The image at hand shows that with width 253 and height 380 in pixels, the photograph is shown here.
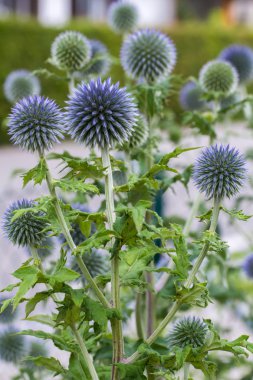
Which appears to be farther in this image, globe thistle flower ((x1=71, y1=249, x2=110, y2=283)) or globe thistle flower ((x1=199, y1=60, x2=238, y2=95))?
globe thistle flower ((x1=199, y1=60, x2=238, y2=95))

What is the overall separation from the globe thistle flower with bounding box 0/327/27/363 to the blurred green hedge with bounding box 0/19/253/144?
11124 mm

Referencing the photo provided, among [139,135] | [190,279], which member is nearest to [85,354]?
[190,279]

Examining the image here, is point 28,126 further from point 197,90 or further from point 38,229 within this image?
point 197,90

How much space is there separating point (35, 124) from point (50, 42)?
14602mm

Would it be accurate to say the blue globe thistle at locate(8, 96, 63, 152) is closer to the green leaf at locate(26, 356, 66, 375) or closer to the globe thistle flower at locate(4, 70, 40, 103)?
the green leaf at locate(26, 356, 66, 375)

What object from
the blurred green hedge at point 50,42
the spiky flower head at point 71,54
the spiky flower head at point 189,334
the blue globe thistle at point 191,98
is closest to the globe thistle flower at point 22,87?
the spiky flower head at point 71,54

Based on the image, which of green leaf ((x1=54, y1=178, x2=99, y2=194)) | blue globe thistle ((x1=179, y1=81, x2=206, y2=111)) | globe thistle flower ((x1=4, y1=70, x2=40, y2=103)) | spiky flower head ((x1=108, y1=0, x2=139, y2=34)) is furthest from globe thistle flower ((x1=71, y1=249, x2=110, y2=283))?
spiky flower head ((x1=108, y1=0, x2=139, y2=34))

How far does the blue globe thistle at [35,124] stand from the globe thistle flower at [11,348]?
4.21 feet

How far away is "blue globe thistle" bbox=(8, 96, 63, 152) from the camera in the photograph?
1.80 m

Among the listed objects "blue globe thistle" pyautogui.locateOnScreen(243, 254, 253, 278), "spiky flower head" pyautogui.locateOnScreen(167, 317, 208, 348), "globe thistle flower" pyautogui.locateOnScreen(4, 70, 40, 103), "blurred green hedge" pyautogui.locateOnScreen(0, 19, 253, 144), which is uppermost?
"blurred green hedge" pyautogui.locateOnScreen(0, 19, 253, 144)

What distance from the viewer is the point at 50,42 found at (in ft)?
52.3

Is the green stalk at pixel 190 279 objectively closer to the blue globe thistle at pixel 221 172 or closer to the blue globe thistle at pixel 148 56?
the blue globe thistle at pixel 221 172

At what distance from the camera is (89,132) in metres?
1.89

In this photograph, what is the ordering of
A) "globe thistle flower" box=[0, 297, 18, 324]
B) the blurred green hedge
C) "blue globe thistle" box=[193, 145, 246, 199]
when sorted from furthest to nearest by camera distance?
the blurred green hedge < "globe thistle flower" box=[0, 297, 18, 324] < "blue globe thistle" box=[193, 145, 246, 199]
